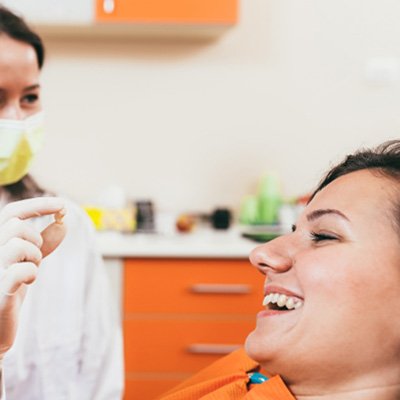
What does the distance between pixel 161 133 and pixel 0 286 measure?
7.07ft

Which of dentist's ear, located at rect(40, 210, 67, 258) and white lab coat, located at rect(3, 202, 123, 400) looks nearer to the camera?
dentist's ear, located at rect(40, 210, 67, 258)

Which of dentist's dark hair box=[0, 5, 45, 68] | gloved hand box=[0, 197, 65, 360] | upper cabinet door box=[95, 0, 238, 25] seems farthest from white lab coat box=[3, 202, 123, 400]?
upper cabinet door box=[95, 0, 238, 25]

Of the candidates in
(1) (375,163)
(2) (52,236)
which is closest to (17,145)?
(2) (52,236)

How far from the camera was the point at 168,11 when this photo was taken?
2.66m

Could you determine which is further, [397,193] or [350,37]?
[350,37]

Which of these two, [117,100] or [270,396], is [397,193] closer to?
[270,396]

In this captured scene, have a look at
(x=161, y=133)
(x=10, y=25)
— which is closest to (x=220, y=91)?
(x=161, y=133)

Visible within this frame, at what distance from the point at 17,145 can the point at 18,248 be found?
1.93ft

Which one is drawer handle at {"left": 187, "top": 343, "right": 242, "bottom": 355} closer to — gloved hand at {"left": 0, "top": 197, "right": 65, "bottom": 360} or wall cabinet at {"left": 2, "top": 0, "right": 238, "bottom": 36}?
wall cabinet at {"left": 2, "top": 0, "right": 238, "bottom": 36}

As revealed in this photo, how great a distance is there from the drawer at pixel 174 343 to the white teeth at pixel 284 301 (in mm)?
1287

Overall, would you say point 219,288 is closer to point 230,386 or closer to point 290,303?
point 230,386

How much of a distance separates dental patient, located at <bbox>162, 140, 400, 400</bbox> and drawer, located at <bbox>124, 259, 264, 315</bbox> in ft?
4.02

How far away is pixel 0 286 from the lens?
0.90m

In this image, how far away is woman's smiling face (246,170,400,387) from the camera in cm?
103
